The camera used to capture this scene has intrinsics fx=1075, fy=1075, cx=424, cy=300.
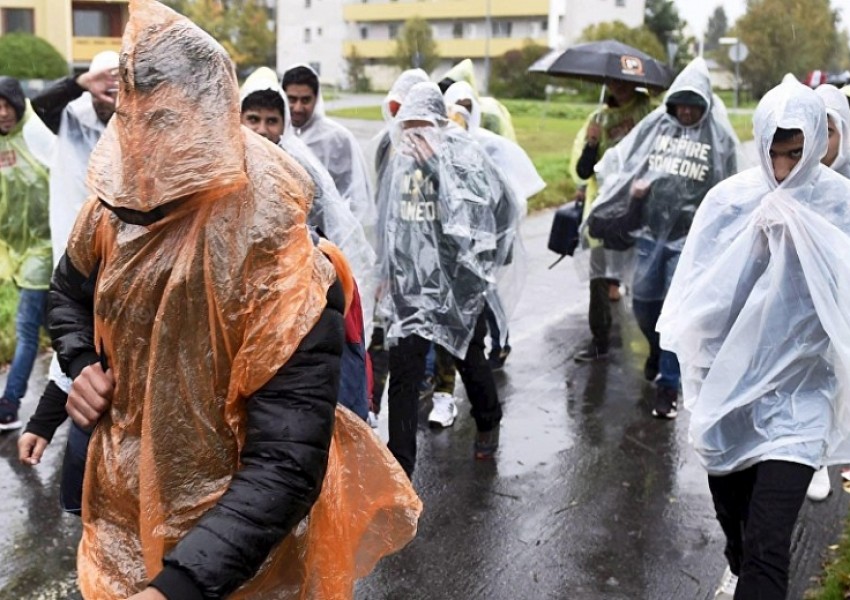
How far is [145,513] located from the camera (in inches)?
76.4

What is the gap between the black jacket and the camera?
1689 mm

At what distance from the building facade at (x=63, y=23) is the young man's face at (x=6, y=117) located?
30823 millimetres

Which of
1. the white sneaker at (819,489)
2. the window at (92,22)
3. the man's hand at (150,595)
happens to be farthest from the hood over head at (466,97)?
the window at (92,22)

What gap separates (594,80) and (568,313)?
6.00 feet

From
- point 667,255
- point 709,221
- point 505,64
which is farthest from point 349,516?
point 505,64

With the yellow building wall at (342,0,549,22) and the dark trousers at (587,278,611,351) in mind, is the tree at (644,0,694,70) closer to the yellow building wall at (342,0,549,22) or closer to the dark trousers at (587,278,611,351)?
the yellow building wall at (342,0,549,22)

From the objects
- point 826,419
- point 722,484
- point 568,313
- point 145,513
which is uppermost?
point 145,513

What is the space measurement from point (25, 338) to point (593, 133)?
12.9ft

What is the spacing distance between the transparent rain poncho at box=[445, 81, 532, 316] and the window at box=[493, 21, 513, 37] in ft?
185

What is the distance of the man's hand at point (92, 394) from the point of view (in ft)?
6.60

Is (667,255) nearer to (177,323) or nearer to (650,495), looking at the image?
(650,495)

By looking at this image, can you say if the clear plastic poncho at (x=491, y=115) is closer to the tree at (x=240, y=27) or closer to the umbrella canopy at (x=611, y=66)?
the umbrella canopy at (x=611, y=66)

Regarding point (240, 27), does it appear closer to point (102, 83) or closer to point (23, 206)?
point (23, 206)

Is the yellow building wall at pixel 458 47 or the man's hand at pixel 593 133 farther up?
the yellow building wall at pixel 458 47
